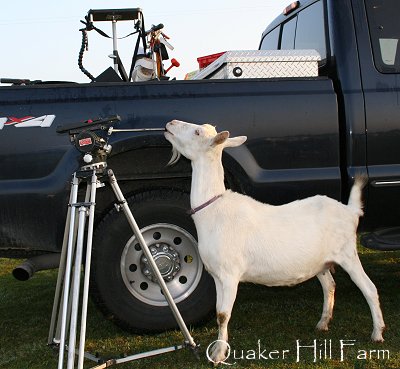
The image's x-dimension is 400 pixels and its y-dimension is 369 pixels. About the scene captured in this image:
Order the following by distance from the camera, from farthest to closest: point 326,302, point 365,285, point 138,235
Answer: point 326,302 → point 365,285 → point 138,235

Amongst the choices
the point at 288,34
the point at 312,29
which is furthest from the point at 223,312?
the point at 288,34

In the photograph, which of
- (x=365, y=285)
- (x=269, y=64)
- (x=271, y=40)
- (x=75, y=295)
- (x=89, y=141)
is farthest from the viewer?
(x=271, y=40)

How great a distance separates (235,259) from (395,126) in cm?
171

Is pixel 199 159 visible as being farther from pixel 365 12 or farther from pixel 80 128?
pixel 365 12

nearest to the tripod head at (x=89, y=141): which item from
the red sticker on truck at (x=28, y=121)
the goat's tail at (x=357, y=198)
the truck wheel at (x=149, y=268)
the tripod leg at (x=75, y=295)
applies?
the tripod leg at (x=75, y=295)

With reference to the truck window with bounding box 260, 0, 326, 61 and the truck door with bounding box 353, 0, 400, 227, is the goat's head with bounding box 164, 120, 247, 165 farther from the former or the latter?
the truck window with bounding box 260, 0, 326, 61

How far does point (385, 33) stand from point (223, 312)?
264 centimetres

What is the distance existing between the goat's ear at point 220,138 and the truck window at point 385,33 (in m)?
1.69

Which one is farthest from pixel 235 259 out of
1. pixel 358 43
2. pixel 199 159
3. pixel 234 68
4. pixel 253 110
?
pixel 358 43

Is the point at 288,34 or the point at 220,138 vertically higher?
the point at 288,34

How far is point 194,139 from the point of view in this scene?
366 cm

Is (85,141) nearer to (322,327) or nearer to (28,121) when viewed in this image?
(28,121)

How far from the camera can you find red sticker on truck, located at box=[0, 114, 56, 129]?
156 inches

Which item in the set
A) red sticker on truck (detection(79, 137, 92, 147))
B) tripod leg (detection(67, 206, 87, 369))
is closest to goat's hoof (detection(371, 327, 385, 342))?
tripod leg (detection(67, 206, 87, 369))
